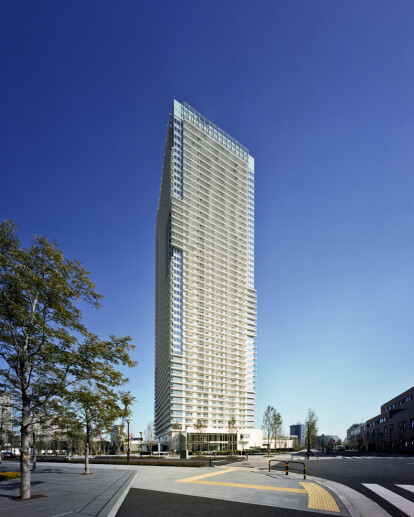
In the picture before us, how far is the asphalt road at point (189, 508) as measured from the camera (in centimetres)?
1365

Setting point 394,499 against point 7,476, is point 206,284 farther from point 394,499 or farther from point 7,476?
point 394,499

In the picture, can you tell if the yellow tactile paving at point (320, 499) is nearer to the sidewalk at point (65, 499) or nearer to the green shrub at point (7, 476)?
the sidewalk at point (65, 499)

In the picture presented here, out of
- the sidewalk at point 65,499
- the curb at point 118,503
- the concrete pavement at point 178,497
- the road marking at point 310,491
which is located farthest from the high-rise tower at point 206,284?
the curb at point 118,503

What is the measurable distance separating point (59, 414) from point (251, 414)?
14443 cm

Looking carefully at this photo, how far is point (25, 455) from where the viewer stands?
57.0 feet

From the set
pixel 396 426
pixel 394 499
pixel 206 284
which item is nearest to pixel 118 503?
pixel 394 499

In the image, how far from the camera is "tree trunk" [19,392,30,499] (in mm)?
16797

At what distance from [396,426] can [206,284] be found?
265 feet

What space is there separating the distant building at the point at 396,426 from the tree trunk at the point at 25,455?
8719 centimetres

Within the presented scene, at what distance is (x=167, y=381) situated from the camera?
13512 cm

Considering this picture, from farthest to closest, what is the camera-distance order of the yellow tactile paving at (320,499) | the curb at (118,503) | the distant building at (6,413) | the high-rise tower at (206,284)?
the high-rise tower at (206,284), the distant building at (6,413), the yellow tactile paving at (320,499), the curb at (118,503)

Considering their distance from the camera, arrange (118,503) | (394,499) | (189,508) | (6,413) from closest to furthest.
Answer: (189,508) → (118,503) → (394,499) → (6,413)

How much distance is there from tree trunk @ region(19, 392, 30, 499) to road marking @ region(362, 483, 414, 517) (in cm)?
1645

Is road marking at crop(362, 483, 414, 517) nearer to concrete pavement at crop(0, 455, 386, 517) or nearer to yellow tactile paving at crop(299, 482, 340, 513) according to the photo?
concrete pavement at crop(0, 455, 386, 517)
